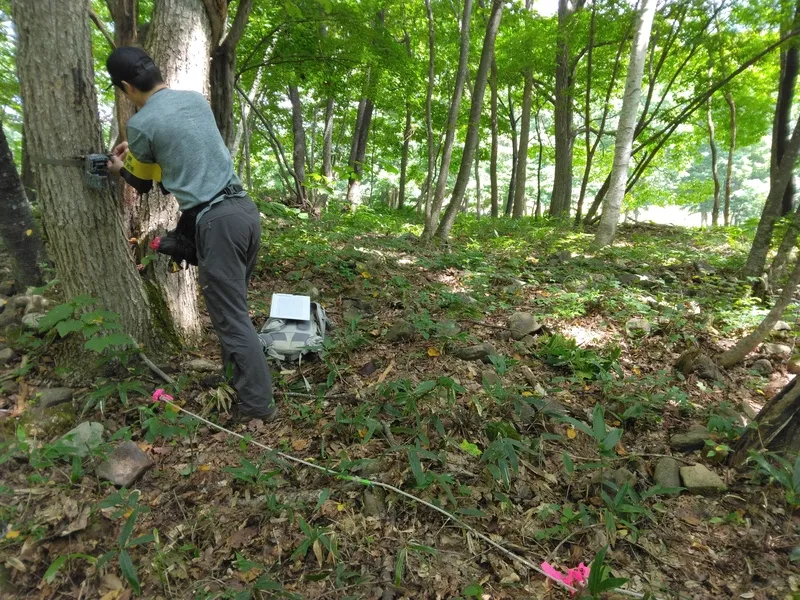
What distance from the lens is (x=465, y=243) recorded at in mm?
8047

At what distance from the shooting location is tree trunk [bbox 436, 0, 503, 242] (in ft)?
21.9

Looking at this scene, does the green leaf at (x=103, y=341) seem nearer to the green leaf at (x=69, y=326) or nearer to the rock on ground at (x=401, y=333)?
the green leaf at (x=69, y=326)

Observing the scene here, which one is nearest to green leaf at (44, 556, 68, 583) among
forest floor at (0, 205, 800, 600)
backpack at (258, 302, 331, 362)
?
forest floor at (0, 205, 800, 600)

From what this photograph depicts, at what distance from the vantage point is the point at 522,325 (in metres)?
4.11

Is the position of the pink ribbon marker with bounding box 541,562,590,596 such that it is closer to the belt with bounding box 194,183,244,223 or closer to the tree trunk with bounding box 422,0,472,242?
the belt with bounding box 194,183,244,223

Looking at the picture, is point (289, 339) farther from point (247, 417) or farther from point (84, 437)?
point (84, 437)

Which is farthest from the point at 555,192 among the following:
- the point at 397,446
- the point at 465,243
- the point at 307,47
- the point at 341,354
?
the point at 397,446

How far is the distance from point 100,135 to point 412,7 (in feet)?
34.6

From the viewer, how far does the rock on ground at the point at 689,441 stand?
2.62 metres

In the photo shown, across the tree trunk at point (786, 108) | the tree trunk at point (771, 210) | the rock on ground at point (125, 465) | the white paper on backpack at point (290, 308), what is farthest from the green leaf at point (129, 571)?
the tree trunk at point (786, 108)

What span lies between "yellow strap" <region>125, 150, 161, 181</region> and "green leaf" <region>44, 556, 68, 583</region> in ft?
6.59

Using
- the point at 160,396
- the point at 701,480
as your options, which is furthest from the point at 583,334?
the point at 160,396

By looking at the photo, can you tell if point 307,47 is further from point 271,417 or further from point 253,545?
point 253,545

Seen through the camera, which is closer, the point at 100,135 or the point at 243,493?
the point at 243,493
